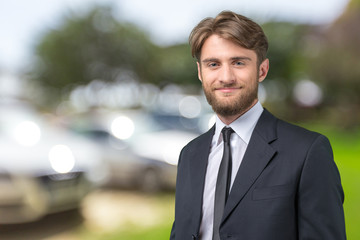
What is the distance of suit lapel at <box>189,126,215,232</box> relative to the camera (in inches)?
75.4

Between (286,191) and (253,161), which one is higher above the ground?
(253,161)

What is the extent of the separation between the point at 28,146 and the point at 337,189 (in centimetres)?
517

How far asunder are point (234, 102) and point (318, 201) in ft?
1.76

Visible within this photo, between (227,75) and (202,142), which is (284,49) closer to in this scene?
(202,142)

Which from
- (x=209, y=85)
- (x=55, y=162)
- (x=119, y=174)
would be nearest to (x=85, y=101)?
(x=119, y=174)

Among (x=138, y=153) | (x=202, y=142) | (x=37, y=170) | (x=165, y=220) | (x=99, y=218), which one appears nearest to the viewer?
(x=202, y=142)

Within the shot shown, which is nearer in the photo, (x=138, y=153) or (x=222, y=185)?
(x=222, y=185)

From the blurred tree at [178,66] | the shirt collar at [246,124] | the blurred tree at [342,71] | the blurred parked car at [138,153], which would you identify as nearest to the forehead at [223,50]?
the shirt collar at [246,124]

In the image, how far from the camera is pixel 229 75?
183 centimetres

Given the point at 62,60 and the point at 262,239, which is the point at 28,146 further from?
the point at 62,60

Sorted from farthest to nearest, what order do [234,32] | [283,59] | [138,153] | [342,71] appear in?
Result: [283,59]
[342,71]
[138,153]
[234,32]

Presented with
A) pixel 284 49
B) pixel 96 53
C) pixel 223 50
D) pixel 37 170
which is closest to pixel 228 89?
pixel 223 50

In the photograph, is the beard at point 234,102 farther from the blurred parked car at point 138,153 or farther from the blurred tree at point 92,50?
the blurred tree at point 92,50

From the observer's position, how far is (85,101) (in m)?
42.1
